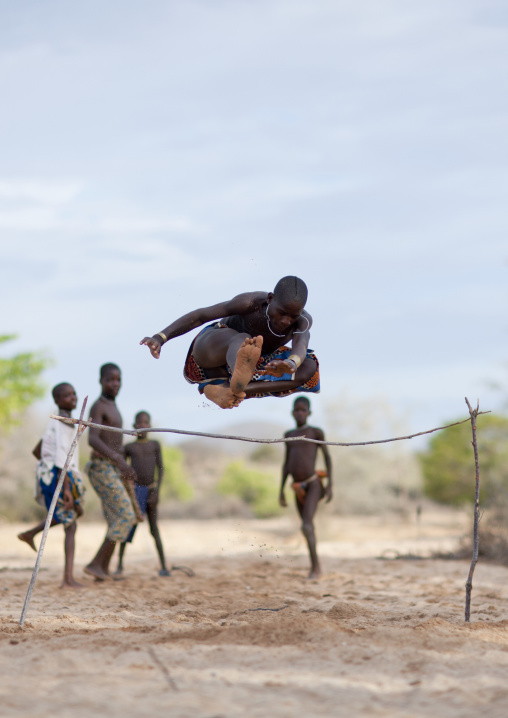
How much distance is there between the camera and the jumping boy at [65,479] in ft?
26.2

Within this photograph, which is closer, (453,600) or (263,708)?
(263,708)

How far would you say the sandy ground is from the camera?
3709 millimetres

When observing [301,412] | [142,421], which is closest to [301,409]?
[301,412]

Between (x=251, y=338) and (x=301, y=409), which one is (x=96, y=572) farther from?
(x=251, y=338)

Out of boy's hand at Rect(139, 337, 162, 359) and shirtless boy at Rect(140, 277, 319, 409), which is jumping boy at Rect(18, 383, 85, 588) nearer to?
shirtless boy at Rect(140, 277, 319, 409)

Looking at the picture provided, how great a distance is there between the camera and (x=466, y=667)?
14.1 ft

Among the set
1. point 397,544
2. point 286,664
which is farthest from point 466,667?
point 397,544

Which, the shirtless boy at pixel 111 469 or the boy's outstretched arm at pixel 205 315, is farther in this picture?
the shirtless boy at pixel 111 469

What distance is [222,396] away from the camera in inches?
213

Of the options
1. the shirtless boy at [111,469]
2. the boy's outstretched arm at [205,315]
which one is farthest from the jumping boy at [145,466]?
the boy's outstretched arm at [205,315]

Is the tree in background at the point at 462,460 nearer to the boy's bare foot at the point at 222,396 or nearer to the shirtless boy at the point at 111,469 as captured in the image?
the shirtless boy at the point at 111,469

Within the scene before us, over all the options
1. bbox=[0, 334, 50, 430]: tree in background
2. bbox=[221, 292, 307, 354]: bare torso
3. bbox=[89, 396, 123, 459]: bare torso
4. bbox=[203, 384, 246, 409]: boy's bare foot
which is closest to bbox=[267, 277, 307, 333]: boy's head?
bbox=[221, 292, 307, 354]: bare torso

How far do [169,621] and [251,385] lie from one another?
203cm

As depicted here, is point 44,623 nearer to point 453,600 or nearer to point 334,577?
point 453,600
